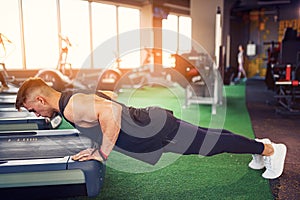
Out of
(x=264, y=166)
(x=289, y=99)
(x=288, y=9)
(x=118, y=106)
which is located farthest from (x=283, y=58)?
(x=288, y=9)

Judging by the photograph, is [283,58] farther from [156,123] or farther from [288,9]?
[288,9]

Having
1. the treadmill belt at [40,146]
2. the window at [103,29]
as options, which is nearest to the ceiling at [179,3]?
the window at [103,29]

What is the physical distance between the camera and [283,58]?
4.26 meters

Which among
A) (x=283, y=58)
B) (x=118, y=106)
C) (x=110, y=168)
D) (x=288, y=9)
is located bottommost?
(x=110, y=168)

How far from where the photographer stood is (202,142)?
1.53 m

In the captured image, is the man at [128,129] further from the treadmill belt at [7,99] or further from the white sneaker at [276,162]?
the treadmill belt at [7,99]

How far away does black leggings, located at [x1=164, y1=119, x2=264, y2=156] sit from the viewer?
1505mm

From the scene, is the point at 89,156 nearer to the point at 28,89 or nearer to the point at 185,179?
the point at 28,89

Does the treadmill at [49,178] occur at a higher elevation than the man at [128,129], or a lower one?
lower

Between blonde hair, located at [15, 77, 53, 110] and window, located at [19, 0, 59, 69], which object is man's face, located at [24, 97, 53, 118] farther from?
window, located at [19, 0, 59, 69]

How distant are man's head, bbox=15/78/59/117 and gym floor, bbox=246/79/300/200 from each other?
1.29 meters

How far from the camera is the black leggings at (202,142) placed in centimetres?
150

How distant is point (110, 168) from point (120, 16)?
6.77m

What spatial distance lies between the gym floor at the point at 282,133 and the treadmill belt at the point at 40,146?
1.19m
